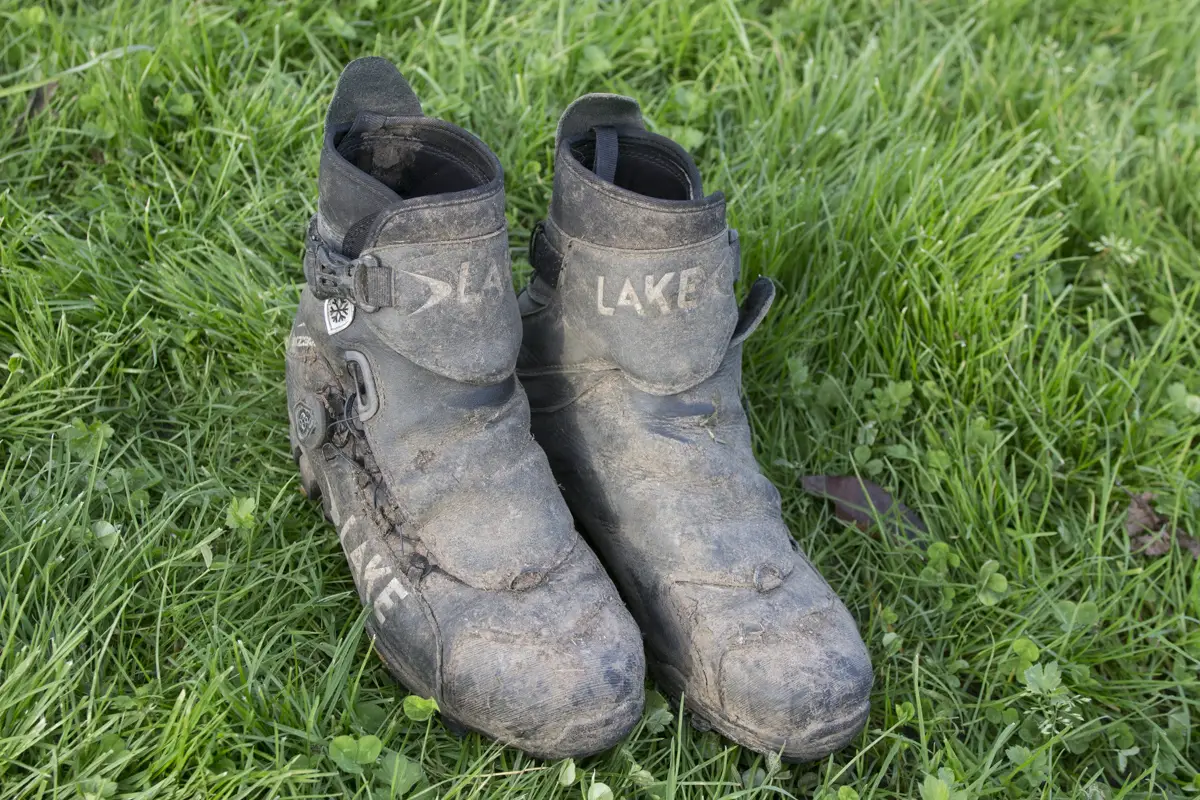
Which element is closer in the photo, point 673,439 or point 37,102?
point 673,439

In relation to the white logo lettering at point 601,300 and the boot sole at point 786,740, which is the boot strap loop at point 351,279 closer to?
the white logo lettering at point 601,300

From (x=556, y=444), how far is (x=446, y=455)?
1.06 feet

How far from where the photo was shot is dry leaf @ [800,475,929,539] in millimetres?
2439

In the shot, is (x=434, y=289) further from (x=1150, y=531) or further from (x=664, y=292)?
(x=1150, y=531)

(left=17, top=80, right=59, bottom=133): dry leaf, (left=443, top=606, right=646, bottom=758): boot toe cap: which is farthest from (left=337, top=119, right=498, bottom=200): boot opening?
(left=17, top=80, right=59, bottom=133): dry leaf

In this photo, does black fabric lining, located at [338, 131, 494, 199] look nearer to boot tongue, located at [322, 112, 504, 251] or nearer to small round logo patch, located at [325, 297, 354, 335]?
boot tongue, located at [322, 112, 504, 251]

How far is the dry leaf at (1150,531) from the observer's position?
97.6 inches

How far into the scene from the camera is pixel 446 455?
1944 mm

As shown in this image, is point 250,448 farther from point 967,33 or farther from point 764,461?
point 967,33

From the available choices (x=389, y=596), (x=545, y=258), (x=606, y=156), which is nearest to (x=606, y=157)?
(x=606, y=156)

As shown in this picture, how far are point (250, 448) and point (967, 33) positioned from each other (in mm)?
2615

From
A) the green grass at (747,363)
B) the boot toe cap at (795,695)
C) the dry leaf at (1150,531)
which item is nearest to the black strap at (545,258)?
the green grass at (747,363)

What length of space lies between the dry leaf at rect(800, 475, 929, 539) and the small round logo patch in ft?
3.58

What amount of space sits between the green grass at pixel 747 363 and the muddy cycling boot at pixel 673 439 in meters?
0.14
